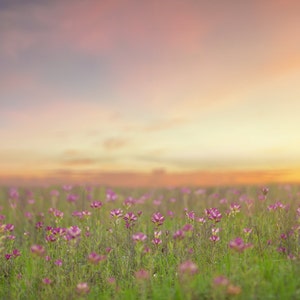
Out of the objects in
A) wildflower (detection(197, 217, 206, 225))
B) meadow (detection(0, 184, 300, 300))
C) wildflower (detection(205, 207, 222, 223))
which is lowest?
meadow (detection(0, 184, 300, 300))

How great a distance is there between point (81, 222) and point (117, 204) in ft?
18.5

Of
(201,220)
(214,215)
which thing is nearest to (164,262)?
(201,220)

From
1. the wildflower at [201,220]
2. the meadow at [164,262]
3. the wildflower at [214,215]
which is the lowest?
the meadow at [164,262]

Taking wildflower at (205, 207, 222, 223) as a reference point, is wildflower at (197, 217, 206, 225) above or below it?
below

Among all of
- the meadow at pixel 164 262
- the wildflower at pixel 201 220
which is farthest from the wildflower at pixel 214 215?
the wildflower at pixel 201 220

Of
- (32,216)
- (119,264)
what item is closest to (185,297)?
(119,264)

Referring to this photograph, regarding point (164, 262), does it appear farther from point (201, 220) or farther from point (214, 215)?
point (214, 215)

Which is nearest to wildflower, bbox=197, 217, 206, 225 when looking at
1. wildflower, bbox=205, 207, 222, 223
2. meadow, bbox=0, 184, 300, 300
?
meadow, bbox=0, 184, 300, 300

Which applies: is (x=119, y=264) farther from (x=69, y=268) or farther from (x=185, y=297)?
(x=185, y=297)

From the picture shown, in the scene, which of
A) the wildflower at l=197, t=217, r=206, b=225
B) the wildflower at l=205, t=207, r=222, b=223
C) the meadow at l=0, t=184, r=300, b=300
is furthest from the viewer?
the wildflower at l=197, t=217, r=206, b=225

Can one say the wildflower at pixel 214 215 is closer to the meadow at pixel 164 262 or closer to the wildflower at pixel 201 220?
the meadow at pixel 164 262

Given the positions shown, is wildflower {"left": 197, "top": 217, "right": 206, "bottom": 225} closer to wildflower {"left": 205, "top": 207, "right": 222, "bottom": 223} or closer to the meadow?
the meadow

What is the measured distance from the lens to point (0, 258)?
7.89m

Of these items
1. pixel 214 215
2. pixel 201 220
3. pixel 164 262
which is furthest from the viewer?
pixel 201 220
